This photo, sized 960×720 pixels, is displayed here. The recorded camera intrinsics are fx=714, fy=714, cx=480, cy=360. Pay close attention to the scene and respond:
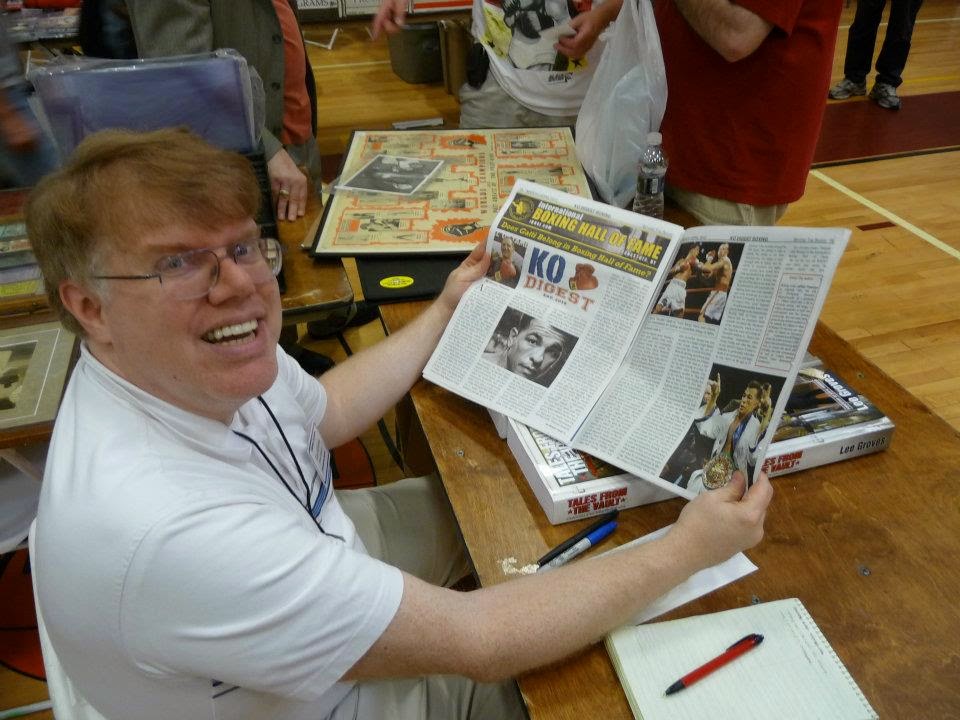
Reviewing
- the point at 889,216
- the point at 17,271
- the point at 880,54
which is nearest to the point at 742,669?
the point at 17,271

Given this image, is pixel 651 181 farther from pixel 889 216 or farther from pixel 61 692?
pixel 889 216

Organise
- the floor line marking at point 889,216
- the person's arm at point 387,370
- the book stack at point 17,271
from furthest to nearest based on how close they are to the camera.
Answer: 1. the floor line marking at point 889,216
2. the book stack at point 17,271
3. the person's arm at point 387,370

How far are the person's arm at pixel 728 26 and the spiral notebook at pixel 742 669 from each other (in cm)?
93

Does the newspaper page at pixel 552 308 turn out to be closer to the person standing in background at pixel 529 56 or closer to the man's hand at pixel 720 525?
the man's hand at pixel 720 525

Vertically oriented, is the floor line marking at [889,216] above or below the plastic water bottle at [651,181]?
below

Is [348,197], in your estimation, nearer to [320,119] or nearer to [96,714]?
[96,714]

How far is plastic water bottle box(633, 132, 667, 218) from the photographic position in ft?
4.67

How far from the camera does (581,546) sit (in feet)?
2.58

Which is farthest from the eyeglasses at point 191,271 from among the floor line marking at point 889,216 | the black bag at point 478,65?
the floor line marking at point 889,216

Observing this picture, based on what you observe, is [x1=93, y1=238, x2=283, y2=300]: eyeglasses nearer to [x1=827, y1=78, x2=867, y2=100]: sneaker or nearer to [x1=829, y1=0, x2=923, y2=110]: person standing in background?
[x1=829, y1=0, x2=923, y2=110]: person standing in background

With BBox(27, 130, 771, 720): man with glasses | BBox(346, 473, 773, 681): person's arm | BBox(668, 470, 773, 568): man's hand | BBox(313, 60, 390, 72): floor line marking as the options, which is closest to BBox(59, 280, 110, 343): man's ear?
BBox(27, 130, 771, 720): man with glasses

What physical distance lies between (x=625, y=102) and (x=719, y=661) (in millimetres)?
1102

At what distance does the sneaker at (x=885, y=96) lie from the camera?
169 inches

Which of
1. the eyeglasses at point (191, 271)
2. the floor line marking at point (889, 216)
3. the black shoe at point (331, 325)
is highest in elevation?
the eyeglasses at point (191, 271)
